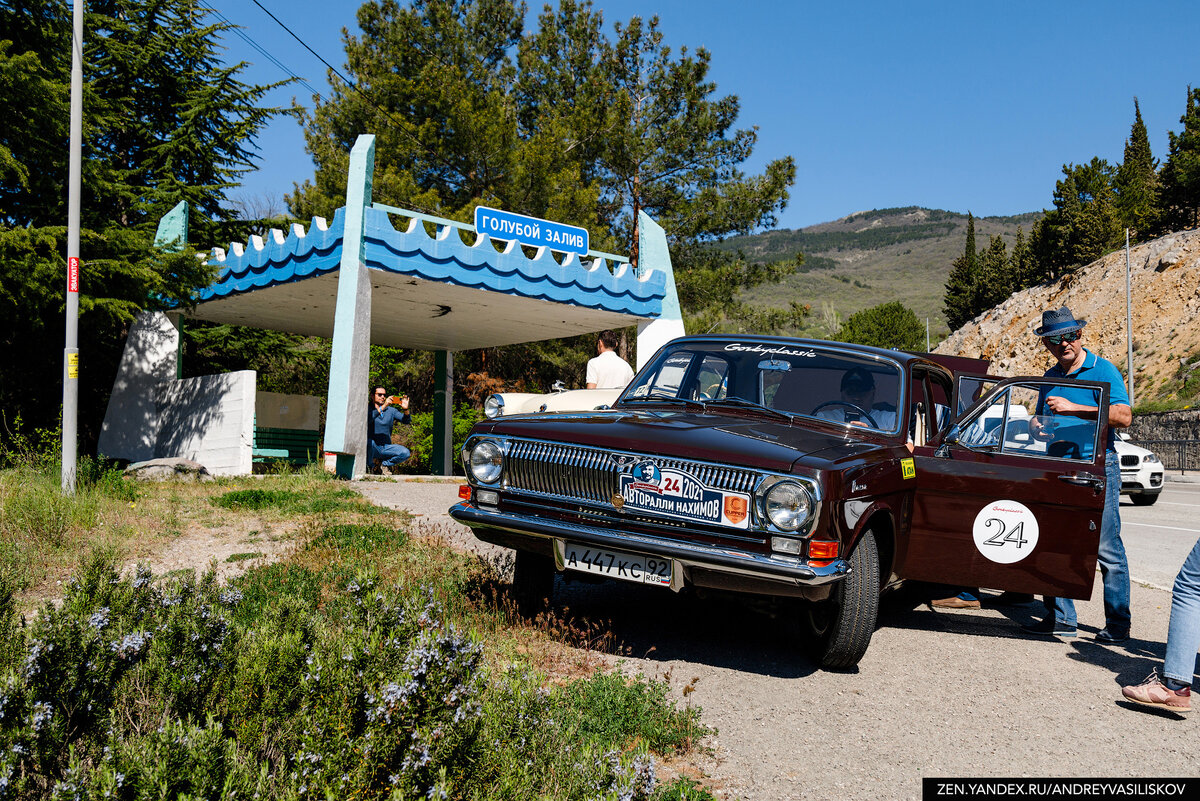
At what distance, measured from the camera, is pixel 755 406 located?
16.9 feet

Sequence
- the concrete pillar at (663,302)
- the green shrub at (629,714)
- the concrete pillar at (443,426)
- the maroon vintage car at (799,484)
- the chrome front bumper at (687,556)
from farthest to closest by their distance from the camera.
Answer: the concrete pillar at (443,426) → the concrete pillar at (663,302) → the maroon vintage car at (799,484) → the chrome front bumper at (687,556) → the green shrub at (629,714)

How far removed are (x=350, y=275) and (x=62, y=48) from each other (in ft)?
16.2

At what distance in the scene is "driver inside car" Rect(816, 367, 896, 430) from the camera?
5.11 meters

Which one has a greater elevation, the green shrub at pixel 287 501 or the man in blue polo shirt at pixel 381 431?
the man in blue polo shirt at pixel 381 431

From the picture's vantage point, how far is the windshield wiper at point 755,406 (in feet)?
16.4

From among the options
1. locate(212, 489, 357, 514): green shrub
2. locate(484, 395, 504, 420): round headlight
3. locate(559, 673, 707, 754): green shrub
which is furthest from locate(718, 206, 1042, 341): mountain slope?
locate(559, 673, 707, 754): green shrub

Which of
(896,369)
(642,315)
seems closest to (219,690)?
(896,369)

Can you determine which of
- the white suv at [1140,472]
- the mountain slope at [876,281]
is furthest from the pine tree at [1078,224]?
the white suv at [1140,472]

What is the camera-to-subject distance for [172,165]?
57.7ft

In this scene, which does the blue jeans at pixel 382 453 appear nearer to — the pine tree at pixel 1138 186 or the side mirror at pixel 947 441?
the side mirror at pixel 947 441

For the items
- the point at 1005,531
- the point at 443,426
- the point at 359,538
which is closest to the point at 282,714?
the point at 1005,531

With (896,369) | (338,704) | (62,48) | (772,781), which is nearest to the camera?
(338,704)

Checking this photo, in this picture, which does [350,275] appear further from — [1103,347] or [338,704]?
[1103,347]

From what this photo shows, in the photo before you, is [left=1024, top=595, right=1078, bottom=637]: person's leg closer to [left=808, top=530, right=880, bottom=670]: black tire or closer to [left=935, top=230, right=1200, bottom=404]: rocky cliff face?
[left=808, top=530, right=880, bottom=670]: black tire
